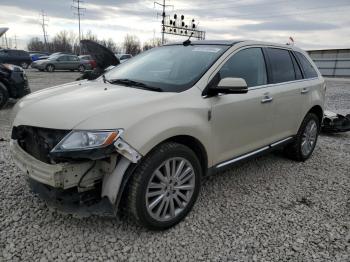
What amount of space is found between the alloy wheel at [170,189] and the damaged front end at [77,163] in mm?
333

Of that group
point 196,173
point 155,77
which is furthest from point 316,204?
point 155,77

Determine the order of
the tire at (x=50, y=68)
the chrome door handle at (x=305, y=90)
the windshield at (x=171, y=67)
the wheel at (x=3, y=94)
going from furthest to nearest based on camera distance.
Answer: the tire at (x=50, y=68), the wheel at (x=3, y=94), the chrome door handle at (x=305, y=90), the windshield at (x=171, y=67)

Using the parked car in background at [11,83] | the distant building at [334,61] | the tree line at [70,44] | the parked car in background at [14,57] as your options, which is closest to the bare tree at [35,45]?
the tree line at [70,44]

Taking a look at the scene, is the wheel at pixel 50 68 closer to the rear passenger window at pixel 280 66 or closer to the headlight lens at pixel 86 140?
the rear passenger window at pixel 280 66

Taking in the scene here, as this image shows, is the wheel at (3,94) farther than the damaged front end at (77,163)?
Yes

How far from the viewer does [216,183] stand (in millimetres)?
3906

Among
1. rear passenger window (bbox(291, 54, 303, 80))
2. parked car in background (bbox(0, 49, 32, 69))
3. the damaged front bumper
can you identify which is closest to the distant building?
parked car in background (bbox(0, 49, 32, 69))

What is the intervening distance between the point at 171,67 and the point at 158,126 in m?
1.09

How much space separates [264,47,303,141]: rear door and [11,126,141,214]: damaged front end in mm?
2253

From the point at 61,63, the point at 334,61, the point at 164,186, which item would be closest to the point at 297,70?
the point at 164,186

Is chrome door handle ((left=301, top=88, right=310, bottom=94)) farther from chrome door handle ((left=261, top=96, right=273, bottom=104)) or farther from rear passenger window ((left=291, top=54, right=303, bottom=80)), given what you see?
chrome door handle ((left=261, top=96, right=273, bottom=104))

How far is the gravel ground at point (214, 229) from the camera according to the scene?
8.51 ft

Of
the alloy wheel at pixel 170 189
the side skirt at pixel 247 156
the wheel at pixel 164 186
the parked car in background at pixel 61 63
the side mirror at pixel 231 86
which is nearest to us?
the wheel at pixel 164 186

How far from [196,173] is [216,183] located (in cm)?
96
